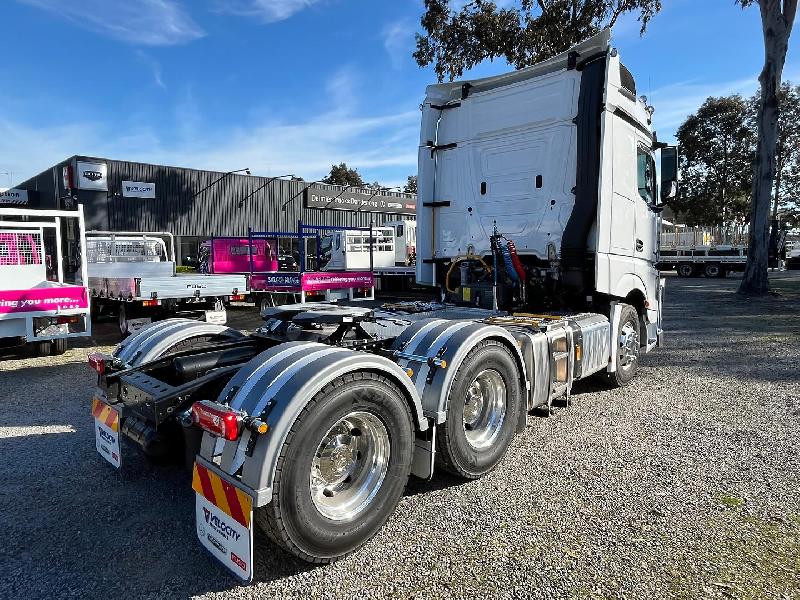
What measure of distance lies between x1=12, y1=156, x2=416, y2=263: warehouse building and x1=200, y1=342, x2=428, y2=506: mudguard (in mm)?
23209

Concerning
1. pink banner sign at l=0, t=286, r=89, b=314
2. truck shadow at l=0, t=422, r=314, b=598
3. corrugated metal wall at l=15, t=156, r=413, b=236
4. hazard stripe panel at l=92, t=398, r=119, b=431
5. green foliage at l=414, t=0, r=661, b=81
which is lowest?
truck shadow at l=0, t=422, r=314, b=598

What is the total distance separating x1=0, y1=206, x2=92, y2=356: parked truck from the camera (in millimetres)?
6878

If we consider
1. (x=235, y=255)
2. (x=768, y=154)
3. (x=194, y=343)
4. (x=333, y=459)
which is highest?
(x=768, y=154)

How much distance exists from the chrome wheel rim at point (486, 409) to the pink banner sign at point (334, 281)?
7.78 m

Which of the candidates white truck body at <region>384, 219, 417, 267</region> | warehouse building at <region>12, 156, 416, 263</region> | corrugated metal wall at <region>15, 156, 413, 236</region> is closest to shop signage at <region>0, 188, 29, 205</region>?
warehouse building at <region>12, 156, 416, 263</region>

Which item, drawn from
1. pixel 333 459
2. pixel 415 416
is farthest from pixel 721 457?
pixel 333 459

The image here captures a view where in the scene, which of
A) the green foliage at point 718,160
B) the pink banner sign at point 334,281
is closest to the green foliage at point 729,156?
the green foliage at point 718,160

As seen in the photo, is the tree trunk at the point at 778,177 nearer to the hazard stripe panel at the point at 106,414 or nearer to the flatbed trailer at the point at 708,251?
the flatbed trailer at the point at 708,251

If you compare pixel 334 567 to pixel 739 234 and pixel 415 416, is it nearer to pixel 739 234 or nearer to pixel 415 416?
pixel 415 416

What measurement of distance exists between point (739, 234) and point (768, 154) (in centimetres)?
1490

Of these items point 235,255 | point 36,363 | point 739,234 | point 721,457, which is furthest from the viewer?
point 739,234

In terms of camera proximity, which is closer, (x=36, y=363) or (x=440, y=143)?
(x=440, y=143)

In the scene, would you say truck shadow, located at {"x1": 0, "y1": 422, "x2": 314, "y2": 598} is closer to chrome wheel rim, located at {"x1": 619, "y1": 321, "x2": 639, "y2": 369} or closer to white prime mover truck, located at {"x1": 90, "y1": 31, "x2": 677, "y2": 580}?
white prime mover truck, located at {"x1": 90, "y1": 31, "x2": 677, "y2": 580}

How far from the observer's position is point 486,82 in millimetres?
5918
